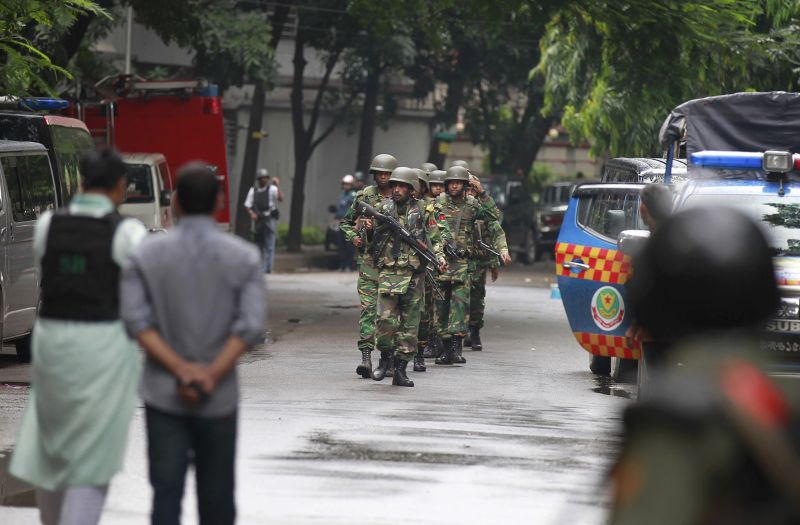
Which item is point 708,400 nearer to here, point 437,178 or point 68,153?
point 437,178

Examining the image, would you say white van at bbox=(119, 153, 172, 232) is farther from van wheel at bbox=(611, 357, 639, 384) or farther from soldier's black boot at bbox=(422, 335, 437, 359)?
van wheel at bbox=(611, 357, 639, 384)

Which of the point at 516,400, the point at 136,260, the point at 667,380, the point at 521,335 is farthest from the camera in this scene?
the point at 521,335

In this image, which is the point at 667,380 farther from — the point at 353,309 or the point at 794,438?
the point at 353,309

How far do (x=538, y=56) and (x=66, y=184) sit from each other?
80.2 ft

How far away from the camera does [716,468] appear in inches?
110

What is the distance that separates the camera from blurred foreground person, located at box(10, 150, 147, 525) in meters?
5.82

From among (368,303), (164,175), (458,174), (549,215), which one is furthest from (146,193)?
(549,215)

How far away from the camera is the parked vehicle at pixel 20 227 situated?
13.1 meters

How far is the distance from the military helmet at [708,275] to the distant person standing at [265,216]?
25.7 metres

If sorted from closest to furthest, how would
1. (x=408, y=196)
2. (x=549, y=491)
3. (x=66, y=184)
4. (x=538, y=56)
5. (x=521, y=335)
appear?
(x=549, y=491), (x=408, y=196), (x=66, y=184), (x=521, y=335), (x=538, y=56)

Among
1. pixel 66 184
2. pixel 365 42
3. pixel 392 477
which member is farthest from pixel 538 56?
pixel 392 477

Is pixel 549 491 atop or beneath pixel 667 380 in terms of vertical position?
beneath

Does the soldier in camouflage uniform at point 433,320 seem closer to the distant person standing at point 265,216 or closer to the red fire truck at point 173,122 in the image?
the red fire truck at point 173,122

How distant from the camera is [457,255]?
584 inches
